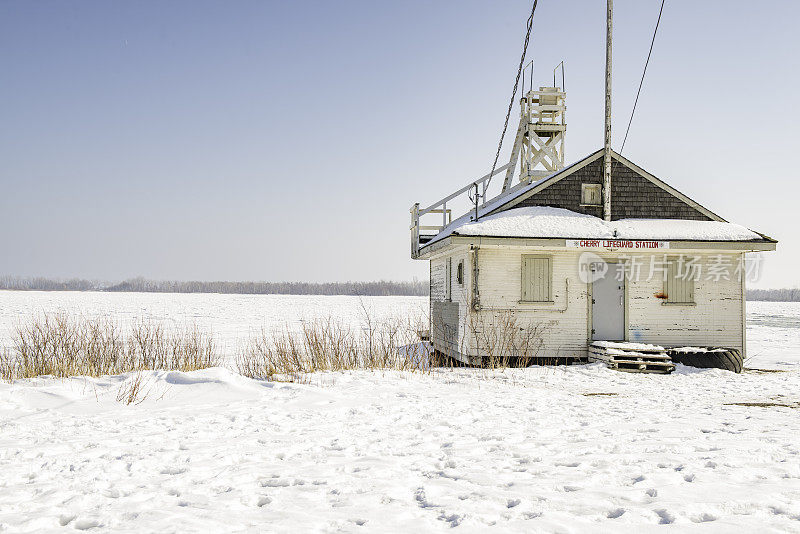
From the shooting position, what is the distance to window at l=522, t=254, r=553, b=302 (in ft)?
53.2

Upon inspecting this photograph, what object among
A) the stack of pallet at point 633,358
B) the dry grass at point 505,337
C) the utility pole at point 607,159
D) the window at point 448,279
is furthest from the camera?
the window at point 448,279

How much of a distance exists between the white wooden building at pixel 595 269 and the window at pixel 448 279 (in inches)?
39.3

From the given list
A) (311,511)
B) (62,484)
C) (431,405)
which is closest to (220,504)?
(311,511)

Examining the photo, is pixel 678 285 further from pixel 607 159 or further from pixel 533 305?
pixel 533 305

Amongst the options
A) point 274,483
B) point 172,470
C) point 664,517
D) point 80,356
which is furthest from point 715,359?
point 80,356

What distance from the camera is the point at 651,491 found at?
16.3 ft

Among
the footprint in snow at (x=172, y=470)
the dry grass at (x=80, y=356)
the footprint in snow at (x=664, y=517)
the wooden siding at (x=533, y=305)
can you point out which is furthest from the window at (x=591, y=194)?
the footprint in snow at (x=172, y=470)

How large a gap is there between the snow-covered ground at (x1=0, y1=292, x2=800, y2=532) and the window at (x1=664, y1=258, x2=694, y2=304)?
5489mm

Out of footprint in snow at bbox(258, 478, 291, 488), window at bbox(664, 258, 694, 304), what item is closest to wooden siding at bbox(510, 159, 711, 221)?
Result: window at bbox(664, 258, 694, 304)

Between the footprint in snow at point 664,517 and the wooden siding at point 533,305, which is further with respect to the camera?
the wooden siding at point 533,305

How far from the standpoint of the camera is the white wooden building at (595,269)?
15812mm

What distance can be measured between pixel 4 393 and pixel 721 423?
1061 centimetres

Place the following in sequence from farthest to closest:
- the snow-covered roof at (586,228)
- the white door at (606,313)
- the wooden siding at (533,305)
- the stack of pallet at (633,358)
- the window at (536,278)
Result: the white door at (606,313) → the window at (536,278) → the wooden siding at (533,305) → the snow-covered roof at (586,228) → the stack of pallet at (633,358)

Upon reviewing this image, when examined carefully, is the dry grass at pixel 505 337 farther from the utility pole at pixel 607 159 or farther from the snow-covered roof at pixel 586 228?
the utility pole at pixel 607 159
